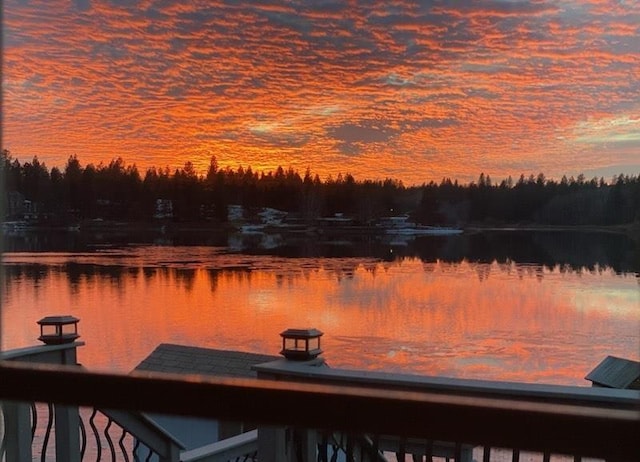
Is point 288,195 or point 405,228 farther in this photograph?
point 405,228

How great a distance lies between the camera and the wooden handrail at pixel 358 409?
0.78 metres

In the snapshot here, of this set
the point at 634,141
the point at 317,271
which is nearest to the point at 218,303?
the point at 317,271

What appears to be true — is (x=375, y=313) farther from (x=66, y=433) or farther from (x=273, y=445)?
(x=273, y=445)

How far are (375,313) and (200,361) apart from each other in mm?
7711

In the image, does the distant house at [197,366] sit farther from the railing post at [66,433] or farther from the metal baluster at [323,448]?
the metal baluster at [323,448]

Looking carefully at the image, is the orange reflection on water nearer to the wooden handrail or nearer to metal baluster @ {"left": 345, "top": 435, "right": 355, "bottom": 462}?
metal baluster @ {"left": 345, "top": 435, "right": 355, "bottom": 462}

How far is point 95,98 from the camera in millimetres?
6762

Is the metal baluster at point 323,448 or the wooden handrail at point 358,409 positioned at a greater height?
the wooden handrail at point 358,409

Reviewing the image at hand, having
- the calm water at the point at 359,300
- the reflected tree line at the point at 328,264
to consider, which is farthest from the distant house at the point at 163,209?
the reflected tree line at the point at 328,264

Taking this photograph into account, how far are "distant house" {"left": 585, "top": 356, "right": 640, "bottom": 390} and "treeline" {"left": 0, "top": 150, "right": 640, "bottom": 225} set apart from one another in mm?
1046

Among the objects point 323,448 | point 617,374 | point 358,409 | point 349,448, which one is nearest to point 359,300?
point 617,374

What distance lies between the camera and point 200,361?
6047 millimetres

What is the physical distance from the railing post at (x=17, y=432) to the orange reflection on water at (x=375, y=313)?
6723 millimetres

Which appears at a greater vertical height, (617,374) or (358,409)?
(358,409)
